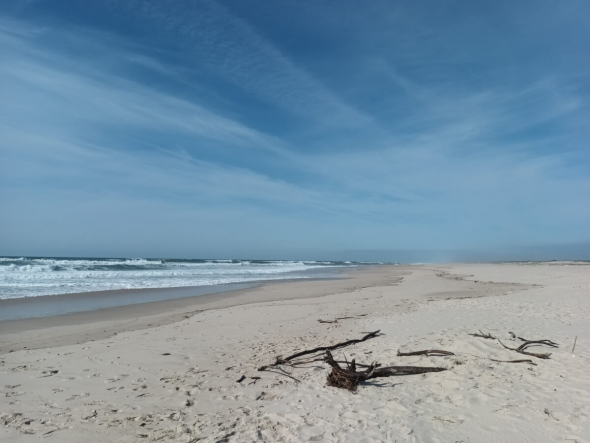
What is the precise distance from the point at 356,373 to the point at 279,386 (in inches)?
41.8

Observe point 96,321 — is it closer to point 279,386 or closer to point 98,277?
point 279,386

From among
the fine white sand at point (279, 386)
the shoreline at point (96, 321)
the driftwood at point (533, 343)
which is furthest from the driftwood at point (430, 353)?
the shoreline at point (96, 321)

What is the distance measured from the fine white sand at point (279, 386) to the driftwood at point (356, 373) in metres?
0.12

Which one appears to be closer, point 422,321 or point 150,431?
point 150,431

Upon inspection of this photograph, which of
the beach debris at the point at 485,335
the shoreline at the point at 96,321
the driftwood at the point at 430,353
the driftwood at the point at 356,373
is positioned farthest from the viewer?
the shoreline at the point at 96,321

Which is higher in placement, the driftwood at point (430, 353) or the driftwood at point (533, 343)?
the driftwood at point (533, 343)

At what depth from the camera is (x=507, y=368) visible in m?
5.52

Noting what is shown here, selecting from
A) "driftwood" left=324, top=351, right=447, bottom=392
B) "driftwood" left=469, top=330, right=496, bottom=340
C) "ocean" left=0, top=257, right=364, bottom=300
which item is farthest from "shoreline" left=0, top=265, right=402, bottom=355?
"driftwood" left=469, top=330, right=496, bottom=340

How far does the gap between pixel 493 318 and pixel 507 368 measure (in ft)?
13.7

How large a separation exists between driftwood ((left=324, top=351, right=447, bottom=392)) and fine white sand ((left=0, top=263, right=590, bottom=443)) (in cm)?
12

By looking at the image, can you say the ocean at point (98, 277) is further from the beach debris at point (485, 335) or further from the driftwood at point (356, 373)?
the beach debris at point (485, 335)

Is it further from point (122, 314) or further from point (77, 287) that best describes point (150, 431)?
point (77, 287)

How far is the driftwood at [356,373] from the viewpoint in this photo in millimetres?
5047

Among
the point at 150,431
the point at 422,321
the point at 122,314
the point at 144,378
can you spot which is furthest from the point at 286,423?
the point at 122,314
